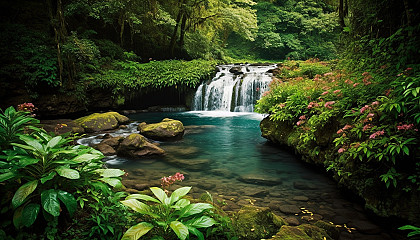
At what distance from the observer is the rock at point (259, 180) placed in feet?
15.2

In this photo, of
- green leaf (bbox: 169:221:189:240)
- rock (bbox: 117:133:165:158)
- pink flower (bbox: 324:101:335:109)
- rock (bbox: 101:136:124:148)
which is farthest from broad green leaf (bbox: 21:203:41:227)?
rock (bbox: 101:136:124:148)

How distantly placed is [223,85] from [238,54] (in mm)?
17096

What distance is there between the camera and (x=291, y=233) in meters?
2.23

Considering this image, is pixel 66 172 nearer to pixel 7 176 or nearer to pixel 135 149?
pixel 7 176

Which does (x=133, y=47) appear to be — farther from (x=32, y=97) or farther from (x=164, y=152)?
(x=164, y=152)

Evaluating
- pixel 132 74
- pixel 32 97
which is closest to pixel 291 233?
pixel 32 97

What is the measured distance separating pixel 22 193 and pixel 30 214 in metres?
0.16

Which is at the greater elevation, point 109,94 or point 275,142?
point 109,94

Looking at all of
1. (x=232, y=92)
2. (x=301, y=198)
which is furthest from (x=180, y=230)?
(x=232, y=92)

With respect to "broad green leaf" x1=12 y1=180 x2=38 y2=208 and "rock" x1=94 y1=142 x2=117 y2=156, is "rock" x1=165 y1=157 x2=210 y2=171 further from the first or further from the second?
"broad green leaf" x1=12 y1=180 x2=38 y2=208

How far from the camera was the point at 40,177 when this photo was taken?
178 centimetres

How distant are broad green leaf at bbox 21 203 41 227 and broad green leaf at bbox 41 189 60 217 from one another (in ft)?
0.23

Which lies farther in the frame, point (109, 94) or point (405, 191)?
point (109, 94)

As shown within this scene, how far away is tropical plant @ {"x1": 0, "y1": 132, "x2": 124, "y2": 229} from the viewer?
5.17 feet
